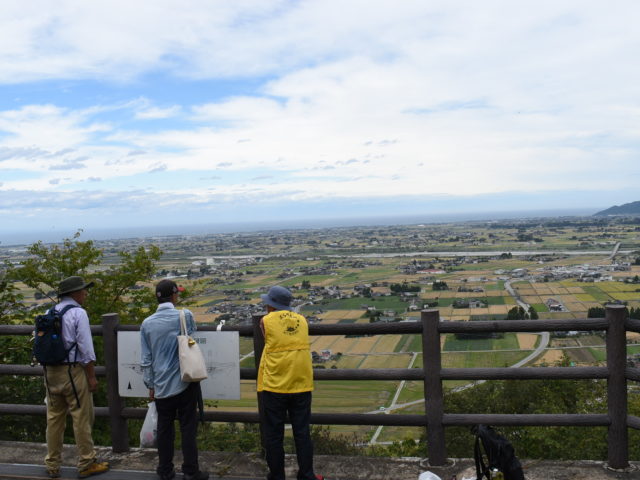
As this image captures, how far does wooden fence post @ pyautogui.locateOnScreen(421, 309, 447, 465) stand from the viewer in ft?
15.0

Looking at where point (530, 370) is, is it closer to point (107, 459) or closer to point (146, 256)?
point (107, 459)

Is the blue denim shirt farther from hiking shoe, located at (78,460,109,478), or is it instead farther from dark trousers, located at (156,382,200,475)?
hiking shoe, located at (78,460,109,478)

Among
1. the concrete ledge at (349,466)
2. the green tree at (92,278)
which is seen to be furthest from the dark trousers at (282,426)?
the green tree at (92,278)

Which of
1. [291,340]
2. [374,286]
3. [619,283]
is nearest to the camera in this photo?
[291,340]

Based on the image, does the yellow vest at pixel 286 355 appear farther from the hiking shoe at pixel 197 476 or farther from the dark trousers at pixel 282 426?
the hiking shoe at pixel 197 476

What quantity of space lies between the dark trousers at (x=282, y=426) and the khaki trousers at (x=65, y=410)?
174 cm

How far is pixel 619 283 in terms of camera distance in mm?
45375

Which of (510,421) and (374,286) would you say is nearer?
(510,421)

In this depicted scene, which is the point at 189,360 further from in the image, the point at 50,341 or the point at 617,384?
the point at 617,384

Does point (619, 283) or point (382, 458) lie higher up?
point (382, 458)

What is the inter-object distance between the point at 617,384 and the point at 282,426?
286cm

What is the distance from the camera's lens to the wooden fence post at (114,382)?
5.16 meters

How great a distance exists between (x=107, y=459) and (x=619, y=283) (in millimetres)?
49417

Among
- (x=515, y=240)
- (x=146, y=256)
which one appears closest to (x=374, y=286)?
(x=146, y=256)
